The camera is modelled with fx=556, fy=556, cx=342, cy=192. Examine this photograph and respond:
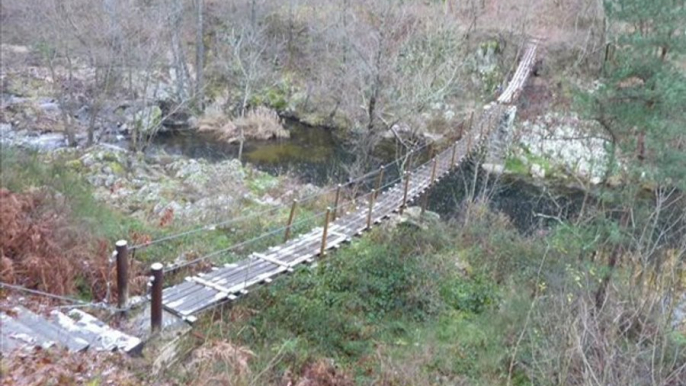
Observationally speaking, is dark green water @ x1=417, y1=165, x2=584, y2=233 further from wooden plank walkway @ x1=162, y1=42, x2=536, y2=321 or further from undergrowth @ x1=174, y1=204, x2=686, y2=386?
undergrowth @ x1=174, y1=204, x2=686, y2=386

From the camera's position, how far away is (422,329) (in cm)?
777

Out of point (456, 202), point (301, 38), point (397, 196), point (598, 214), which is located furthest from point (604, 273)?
point (301, 38)

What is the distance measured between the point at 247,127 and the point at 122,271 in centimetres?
1413

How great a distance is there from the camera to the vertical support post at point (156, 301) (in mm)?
4742

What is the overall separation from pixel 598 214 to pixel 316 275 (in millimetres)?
4175

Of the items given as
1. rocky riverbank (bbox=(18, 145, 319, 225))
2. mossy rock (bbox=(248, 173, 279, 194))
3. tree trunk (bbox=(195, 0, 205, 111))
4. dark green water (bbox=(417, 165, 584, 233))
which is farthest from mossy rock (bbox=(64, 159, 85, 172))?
tree trunk (bbox=(195, 0, 205, 111))

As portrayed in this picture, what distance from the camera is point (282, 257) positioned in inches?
274

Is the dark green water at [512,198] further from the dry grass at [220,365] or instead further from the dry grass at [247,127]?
the dry grass at [220,365]

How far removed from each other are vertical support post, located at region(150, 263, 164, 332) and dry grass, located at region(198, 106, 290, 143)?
44.0ft

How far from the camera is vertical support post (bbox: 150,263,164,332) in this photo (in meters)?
4.74

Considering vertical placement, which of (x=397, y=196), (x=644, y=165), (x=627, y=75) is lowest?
(x=397, y=196)

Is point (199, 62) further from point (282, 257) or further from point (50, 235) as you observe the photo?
point (50, 235)

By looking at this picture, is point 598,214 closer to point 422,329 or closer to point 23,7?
point 422,329

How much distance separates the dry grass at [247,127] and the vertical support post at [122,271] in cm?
1328
